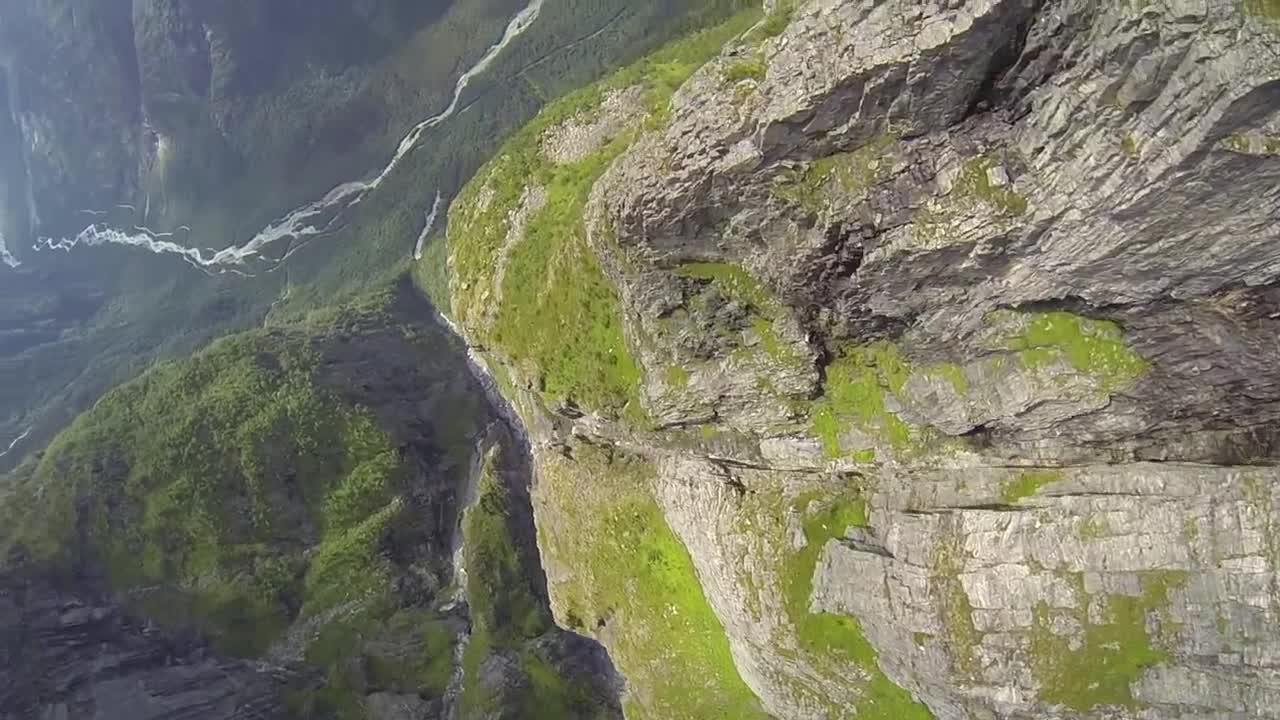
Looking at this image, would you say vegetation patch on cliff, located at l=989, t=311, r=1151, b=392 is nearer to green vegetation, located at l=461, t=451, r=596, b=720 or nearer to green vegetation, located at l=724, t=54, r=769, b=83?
green vegetation, located at l=724, t=54, r=769, b=83

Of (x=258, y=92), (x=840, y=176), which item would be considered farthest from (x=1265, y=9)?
(x=258, y=92)

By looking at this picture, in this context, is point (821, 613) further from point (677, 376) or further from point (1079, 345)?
point (1079, 345)

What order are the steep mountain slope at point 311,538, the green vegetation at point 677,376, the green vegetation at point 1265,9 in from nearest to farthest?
1. the green vegetation at point 1265,9
2. the green vegetation at point 677,376
3. the steep mountain slope at point 311,538

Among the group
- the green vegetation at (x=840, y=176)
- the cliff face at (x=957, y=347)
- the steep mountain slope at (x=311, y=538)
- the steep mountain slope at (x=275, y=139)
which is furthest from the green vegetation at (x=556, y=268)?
the steep mountain slope at (x=275, y=139)

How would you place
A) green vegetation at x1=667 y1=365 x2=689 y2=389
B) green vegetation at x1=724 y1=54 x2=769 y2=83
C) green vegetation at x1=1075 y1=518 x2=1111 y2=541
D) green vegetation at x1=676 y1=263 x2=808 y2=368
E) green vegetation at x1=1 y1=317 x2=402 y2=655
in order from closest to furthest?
green vegetation at x1=1075 y1=518 x2=1111 y2=541
green vegetation at x1=724 y1=54 x2=769 y2=83
green vegetation at x1=676 y1=263 x2=808 y2=368
green vegetation at x1=667 y1=365 x2=689 y2=389
green vegetation at x1=1 y1=317 x2=402 y2=655

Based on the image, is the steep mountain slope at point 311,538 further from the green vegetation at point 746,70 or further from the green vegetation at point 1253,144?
the green vegetation at point 1253,144

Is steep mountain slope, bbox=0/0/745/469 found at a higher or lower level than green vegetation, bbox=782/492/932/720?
higher

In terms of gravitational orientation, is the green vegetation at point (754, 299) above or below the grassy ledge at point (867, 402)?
above

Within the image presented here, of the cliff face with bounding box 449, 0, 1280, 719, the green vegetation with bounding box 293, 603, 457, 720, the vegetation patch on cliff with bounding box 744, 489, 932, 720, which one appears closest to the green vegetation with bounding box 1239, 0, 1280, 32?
the cliff face with bounding box 449, 0, 1280, 719
